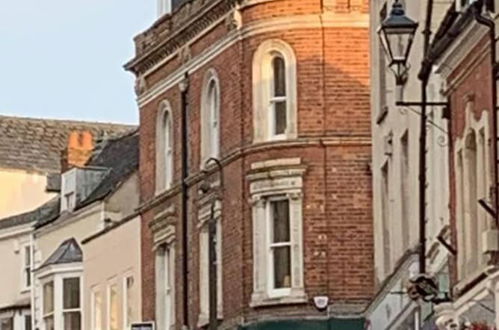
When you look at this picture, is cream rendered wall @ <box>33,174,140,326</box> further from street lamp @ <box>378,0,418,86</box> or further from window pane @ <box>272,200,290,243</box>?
street lamp @ <box>378,0,418,86</box>

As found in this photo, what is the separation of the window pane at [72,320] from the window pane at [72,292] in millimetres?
222

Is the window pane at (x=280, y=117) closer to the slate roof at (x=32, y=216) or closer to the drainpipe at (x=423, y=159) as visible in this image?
the drainpipe at (x=423, y=159)

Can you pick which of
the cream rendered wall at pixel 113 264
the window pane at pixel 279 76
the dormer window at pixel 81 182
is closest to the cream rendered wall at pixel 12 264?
the dormer window at pixel 81 182

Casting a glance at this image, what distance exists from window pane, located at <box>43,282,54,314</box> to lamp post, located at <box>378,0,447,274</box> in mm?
28822

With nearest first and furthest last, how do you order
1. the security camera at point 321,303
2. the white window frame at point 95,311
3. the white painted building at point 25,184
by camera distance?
the security camera at point 321,303, the white window frame at point 95,311, the white painted building at point 25,184

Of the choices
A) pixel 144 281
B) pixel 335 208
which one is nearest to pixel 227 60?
pixel 335 208

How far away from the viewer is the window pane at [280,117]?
49406 mm

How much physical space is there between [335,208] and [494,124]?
20.8m

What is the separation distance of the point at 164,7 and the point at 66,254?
10.1 metres

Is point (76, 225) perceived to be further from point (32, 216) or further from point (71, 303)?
point (32, 216)

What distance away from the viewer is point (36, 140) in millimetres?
79625

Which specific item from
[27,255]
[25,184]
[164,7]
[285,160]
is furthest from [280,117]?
[25,184]

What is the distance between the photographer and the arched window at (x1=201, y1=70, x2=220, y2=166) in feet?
170

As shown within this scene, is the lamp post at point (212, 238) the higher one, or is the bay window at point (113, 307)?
the lamp post at point (212, 238)
